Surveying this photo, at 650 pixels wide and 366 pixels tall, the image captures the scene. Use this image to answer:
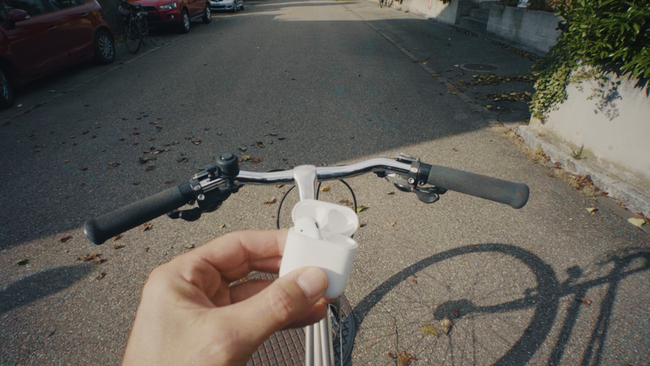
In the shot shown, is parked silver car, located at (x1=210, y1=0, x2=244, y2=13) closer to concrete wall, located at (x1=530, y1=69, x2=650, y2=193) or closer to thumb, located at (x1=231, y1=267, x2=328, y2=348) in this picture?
concrete wall, located at (x1=530, y1=69, x2=650, y2=193)

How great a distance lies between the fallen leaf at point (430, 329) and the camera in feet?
8.54

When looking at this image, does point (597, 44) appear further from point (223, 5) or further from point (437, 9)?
point (223, 5)

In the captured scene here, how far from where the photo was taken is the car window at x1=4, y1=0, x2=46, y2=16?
6.71 m

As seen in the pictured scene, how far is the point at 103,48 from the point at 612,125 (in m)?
11.1

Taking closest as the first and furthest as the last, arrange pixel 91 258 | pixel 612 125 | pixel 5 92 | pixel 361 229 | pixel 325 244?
pixel 325 244 < pixel 91 258 < pixel 361 229 < pixel 612 125 < pixel 5 92

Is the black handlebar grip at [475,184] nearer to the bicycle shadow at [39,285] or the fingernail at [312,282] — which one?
the fingernail at [312,282]

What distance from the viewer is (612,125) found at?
13.2ft

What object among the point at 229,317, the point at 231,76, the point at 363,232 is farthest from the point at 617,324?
the point at 231,76

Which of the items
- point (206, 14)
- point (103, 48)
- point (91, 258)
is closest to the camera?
point (91, 258)

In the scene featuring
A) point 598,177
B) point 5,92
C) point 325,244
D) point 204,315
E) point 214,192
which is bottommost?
point 598,177

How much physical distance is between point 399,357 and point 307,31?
1488cm

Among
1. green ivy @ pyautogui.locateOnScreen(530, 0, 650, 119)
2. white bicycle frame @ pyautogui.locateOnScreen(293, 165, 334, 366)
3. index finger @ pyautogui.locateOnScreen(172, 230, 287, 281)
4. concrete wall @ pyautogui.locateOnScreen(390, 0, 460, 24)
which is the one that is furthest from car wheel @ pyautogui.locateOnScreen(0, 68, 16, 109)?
concrete wall @ pyautogui.locateOnScreen(390, 0, 460, 24)

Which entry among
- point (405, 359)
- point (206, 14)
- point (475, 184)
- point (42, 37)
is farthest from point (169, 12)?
point (475, 184)

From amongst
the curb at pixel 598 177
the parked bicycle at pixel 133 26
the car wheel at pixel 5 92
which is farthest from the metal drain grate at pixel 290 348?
the parked bicycle at pixel 133 26
